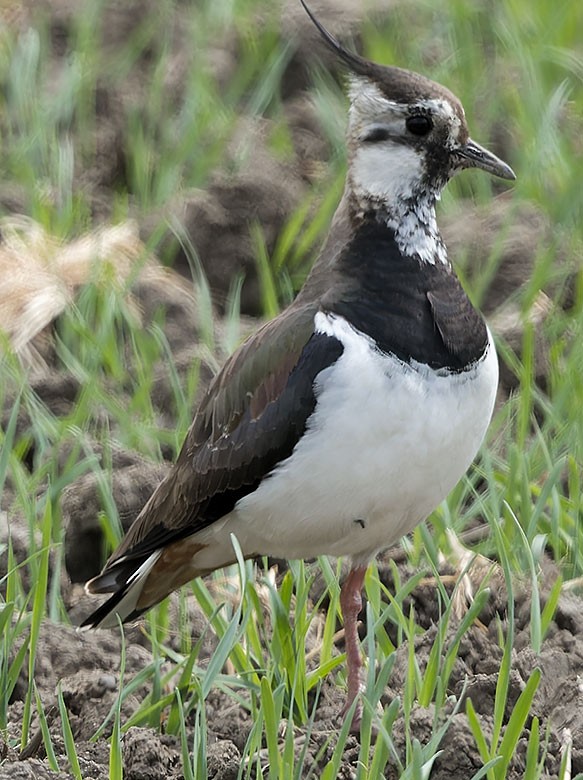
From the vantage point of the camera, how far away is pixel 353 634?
14.2 ft

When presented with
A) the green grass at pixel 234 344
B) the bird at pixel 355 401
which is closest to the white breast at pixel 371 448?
the bird at pixel 355 401

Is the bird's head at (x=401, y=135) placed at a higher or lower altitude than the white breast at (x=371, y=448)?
higher

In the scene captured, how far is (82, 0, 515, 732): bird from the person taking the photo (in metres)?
4.00

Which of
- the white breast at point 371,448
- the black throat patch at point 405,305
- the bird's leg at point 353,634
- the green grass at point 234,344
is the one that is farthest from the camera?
the bird's leg at point 353,634

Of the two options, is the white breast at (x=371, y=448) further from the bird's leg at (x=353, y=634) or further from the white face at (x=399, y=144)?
the white face at (x=399, y=144)

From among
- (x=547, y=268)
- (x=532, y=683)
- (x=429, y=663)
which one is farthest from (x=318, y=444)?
(x=547, y=268)

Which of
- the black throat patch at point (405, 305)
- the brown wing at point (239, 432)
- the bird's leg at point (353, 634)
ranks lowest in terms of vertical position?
Answer: the bird's leg at point (353, 634)

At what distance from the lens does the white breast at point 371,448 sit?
3.96 m

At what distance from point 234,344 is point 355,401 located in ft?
6.35

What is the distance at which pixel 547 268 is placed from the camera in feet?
19.9

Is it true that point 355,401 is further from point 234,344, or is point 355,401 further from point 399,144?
point 234,344

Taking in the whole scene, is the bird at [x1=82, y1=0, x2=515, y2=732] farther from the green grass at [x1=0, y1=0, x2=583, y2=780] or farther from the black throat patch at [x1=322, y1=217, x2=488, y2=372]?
the green grass at [x1=0, y1=0, x2=583, y2=780]

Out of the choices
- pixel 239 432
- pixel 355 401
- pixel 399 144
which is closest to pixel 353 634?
pixel 239 432

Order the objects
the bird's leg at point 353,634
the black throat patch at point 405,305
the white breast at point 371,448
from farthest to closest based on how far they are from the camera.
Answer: the bird's leg at point 353,634, the black throat patch at point 405,305, the white breast at point 371,448
